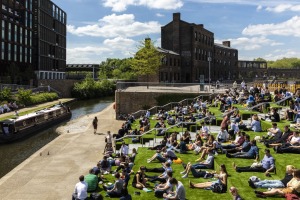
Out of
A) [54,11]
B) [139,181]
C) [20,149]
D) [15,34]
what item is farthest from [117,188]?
[54,11]

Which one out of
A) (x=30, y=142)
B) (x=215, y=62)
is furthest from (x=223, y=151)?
(x=215, y=62)

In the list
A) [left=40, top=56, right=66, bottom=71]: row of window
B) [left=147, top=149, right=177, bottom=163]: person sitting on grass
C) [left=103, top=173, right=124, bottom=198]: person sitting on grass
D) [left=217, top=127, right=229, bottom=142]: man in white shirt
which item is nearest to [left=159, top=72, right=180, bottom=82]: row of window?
[left=40, top=56, right=66, bottom=71]: row of window

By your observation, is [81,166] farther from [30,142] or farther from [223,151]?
[30,142]

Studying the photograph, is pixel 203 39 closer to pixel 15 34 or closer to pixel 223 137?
pixel 15 34

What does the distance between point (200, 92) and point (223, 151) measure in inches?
907

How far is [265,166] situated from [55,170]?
11737 mm

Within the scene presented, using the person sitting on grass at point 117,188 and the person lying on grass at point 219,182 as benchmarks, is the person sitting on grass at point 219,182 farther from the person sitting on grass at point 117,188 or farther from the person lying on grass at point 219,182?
the person sitting on grass at point 117,188

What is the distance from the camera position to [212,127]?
2430cm

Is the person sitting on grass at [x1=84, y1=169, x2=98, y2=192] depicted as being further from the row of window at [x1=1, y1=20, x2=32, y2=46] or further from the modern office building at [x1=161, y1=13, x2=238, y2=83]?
the row of window at [x1=1, y1=20, x2=32, y2=46]

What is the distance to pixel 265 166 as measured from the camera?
13.4m

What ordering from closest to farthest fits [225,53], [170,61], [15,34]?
[170,61] < [15,34] < [225,53]

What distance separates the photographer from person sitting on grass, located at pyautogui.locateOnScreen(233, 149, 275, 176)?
1330 centimetres

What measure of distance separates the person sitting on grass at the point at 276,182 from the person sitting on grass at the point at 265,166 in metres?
1.15

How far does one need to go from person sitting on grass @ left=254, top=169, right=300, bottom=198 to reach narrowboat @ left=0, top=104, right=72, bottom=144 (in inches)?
957
